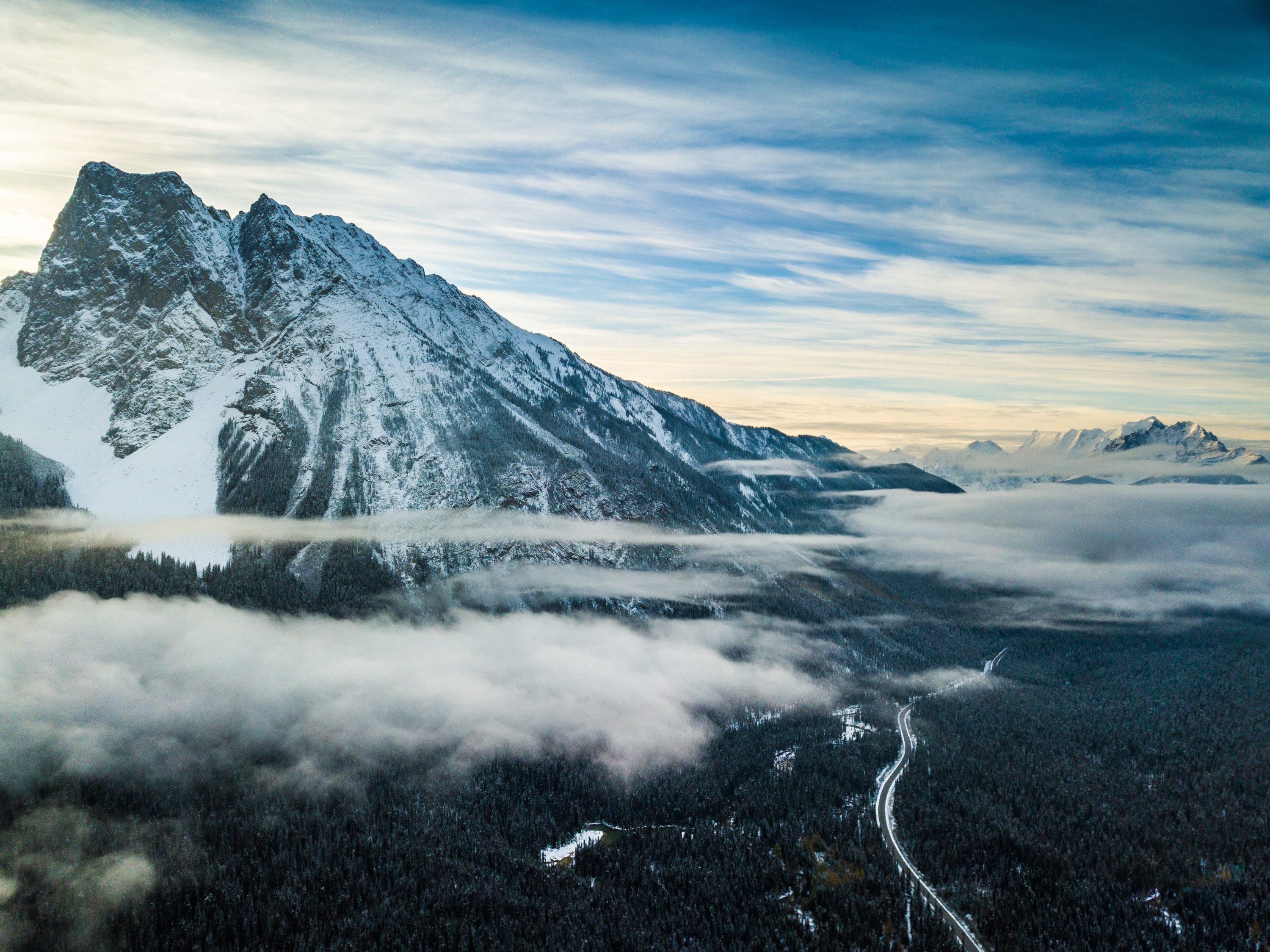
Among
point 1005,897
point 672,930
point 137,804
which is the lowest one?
point 137,804

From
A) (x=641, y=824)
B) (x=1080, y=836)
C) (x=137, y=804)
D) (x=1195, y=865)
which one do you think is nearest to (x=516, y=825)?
(x=641, y=824)

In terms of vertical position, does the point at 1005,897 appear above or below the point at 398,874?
above

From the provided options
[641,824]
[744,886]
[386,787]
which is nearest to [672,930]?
[744,886]

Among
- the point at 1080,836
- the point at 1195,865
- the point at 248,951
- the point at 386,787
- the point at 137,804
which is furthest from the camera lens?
the point at 386,787

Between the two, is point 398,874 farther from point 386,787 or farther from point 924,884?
point 924,884

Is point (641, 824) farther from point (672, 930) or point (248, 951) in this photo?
point (248, 951)

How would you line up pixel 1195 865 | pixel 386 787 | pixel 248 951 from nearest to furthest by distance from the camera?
pixel 248 951 < pixel 1195 865 < pixel 386 787

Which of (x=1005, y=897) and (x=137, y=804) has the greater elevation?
(x=1005, y=897)

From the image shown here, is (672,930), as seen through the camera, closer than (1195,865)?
Yes

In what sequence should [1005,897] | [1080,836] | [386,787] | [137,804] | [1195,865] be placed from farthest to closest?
[386,787] → [137,804] → [1080,836] → [1195,865] → [1005,897]
